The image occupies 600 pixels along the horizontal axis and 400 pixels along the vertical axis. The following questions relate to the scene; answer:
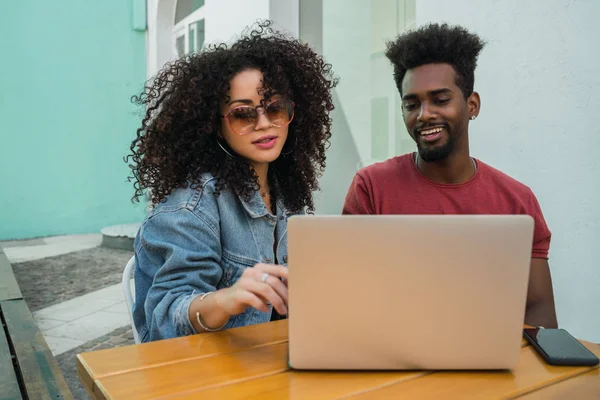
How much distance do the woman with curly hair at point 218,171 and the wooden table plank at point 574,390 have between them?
781 mm

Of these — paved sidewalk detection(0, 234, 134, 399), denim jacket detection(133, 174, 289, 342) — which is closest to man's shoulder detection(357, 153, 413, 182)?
denim jacket detection(133, 174, 289, 342)

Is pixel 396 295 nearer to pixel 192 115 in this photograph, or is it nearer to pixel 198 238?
pixel 198 238

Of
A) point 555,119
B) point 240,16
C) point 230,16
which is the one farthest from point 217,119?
point 230,16

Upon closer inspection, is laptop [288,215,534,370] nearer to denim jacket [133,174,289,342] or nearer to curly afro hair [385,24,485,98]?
denim jacket [133,174,289,342]

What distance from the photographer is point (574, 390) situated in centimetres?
104

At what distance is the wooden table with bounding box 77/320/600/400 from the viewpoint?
1.02 meters

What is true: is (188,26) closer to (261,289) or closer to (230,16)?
(230,16)

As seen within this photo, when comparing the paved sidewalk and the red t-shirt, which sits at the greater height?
the red t-shirt

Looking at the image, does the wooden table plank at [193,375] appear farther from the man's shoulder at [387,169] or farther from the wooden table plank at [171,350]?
the man's shoulder at [387,169]

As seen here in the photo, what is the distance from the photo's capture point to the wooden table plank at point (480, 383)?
1010mm

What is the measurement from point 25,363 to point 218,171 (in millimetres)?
929

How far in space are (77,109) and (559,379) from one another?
9.47 metres

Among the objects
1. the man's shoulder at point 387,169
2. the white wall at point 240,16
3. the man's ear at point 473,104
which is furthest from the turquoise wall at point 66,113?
the man's ear at point 473,104

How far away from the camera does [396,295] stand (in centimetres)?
101
